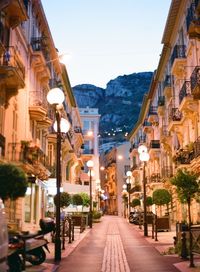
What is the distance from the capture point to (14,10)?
23031mm

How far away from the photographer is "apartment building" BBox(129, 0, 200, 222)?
30438mm

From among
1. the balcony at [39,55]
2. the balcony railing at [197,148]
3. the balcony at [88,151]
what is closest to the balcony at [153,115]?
the balcony railing at [197,148]

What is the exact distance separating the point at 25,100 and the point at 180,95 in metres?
11.8

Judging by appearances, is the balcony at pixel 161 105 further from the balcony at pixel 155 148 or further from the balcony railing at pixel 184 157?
the balcony railing at pixel 184 157

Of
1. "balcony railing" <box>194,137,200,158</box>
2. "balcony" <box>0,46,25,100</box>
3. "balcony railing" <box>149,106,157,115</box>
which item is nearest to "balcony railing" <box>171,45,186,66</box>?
"balcony railing" <box>194,137,200,158</box>

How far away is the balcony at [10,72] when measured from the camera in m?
22.0

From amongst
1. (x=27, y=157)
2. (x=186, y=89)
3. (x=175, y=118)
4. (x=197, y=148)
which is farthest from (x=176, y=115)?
(x=27, y=157)

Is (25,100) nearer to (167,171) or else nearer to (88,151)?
(167,171)

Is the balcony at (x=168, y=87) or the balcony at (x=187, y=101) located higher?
the balcony at (x=168, y=87)

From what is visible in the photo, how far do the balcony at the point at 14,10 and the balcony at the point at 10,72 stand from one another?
4.55 feet

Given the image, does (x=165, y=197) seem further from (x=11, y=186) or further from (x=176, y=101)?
(x=11, y=186)

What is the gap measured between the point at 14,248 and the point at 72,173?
53.1 m

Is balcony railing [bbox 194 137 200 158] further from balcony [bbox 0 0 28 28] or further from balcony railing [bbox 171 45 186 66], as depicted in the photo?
balcony [bbox 0 0 28 28]

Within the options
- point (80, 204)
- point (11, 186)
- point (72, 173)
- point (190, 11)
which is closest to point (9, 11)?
point (11, 186)
